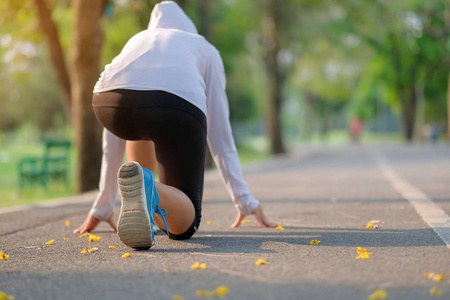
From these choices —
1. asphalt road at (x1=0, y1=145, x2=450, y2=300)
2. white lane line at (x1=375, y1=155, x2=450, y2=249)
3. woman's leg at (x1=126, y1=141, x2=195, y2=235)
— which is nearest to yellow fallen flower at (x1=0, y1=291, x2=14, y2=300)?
asphalt road at (x1=0, y1=145, x2=450, y2=300)

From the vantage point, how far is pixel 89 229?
492 cm

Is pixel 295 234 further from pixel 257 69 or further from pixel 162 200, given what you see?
pixel 257 69

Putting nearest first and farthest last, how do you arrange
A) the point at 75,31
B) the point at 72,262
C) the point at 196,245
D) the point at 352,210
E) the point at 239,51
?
1. the point at 72,262
2. the point at 196,245
3. the point at 352,210
4. the point at 75,31
5. the point at 239,51

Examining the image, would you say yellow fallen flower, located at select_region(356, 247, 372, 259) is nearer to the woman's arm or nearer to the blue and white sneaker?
the woman's arm

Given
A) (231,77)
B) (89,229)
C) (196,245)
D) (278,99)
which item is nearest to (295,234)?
(196,245)

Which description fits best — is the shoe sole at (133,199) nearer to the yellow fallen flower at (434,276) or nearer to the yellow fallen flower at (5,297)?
the yellow fallen flower at (5,297)

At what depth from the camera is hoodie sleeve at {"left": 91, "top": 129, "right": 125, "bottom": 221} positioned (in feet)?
15.3

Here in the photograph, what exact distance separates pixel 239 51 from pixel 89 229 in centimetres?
2605

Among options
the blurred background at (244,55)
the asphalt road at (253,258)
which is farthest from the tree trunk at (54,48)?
the asphalt road at (253,258)

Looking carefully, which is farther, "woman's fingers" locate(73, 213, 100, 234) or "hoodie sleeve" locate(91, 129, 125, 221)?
"woman's fingers" locate(73, 213, 100, 234)

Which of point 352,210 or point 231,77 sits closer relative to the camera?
point 352,210

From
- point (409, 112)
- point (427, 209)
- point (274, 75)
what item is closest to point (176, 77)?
point (427, 209)

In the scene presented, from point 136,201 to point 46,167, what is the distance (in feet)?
33.3

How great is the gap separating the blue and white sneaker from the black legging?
27 cm
